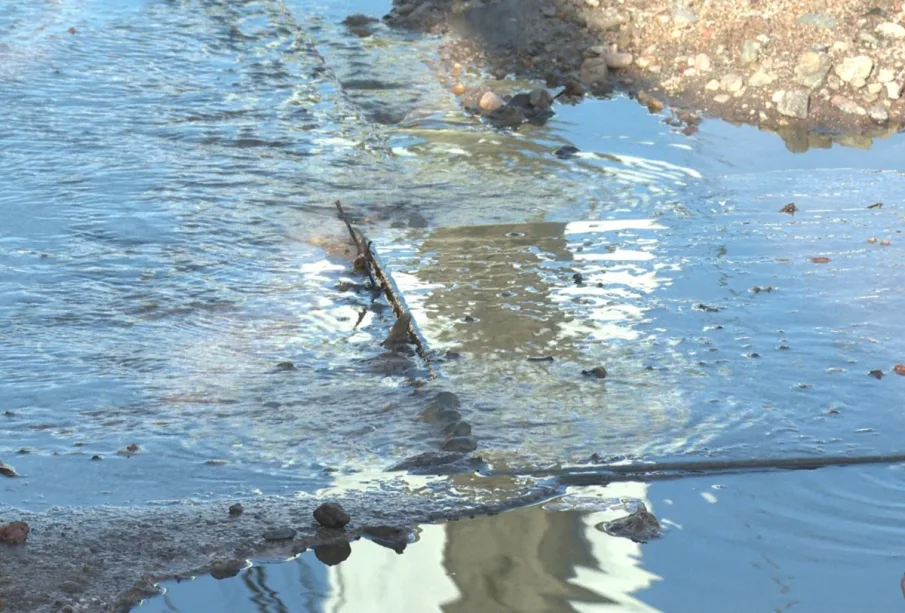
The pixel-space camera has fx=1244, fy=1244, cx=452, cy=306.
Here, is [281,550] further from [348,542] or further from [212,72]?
[212,72]

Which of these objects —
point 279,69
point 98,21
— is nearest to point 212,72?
point 279,69

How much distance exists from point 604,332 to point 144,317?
161cm

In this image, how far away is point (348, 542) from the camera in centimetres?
308

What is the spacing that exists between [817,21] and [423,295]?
3.74 metres

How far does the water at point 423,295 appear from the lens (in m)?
3.45

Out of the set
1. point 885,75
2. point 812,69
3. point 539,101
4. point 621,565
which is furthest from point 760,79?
point 621,565

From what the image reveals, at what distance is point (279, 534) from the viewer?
3047 millimetres

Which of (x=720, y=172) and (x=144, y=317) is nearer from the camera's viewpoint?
(x=144, y=317)

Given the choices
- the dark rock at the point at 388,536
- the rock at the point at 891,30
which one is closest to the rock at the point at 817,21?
the rock at the point at 891,30

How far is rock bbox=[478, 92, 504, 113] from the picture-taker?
22.6ft

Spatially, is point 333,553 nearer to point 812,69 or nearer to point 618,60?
point 812,69

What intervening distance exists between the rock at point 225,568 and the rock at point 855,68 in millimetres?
5045

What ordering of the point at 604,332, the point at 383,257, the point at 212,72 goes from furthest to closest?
the point at 212,72, the point at 383,257, the point at 604,332

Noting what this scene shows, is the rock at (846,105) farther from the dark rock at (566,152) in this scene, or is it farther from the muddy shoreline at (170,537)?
the muddy shoreline at (170,537)
